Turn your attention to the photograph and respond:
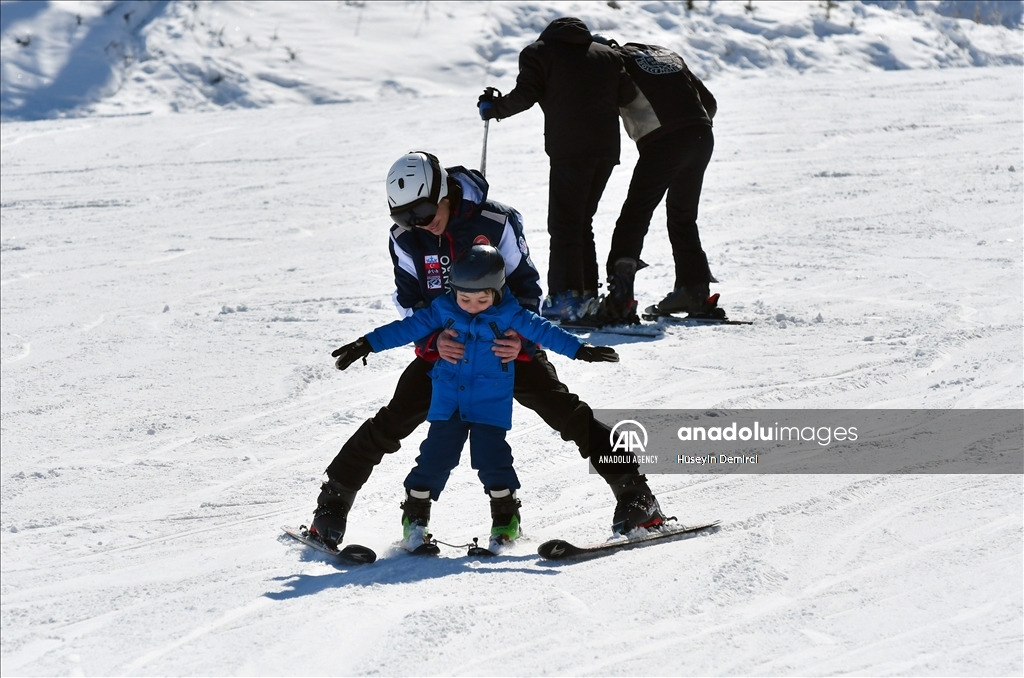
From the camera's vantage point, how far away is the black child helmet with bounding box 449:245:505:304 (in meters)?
4.12

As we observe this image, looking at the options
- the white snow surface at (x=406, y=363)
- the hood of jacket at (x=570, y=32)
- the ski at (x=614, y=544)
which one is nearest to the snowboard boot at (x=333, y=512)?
the white snow surface at (x=406, y=363)

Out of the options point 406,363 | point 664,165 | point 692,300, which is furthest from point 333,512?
point 692,300

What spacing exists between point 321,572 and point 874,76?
1516 cm

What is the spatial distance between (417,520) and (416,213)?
47.6 inches

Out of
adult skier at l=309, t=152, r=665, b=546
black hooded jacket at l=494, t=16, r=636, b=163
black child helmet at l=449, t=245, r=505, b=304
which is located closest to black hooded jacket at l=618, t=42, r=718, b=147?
black hooded jacket at l=494, t=16, r=636, b=163

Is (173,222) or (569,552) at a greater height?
(569,552)

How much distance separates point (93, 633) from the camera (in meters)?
4.12

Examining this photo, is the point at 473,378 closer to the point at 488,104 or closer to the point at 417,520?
the point at 417,520

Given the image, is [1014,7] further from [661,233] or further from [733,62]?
[661,233]

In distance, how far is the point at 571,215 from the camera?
7.34 metres

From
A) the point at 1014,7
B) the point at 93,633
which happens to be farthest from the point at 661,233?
the point at 1014,7

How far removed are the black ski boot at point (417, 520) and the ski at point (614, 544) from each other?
0.49 meters

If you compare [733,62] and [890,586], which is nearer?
[890,586]

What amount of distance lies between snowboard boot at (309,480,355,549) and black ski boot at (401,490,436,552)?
0.79 ft
